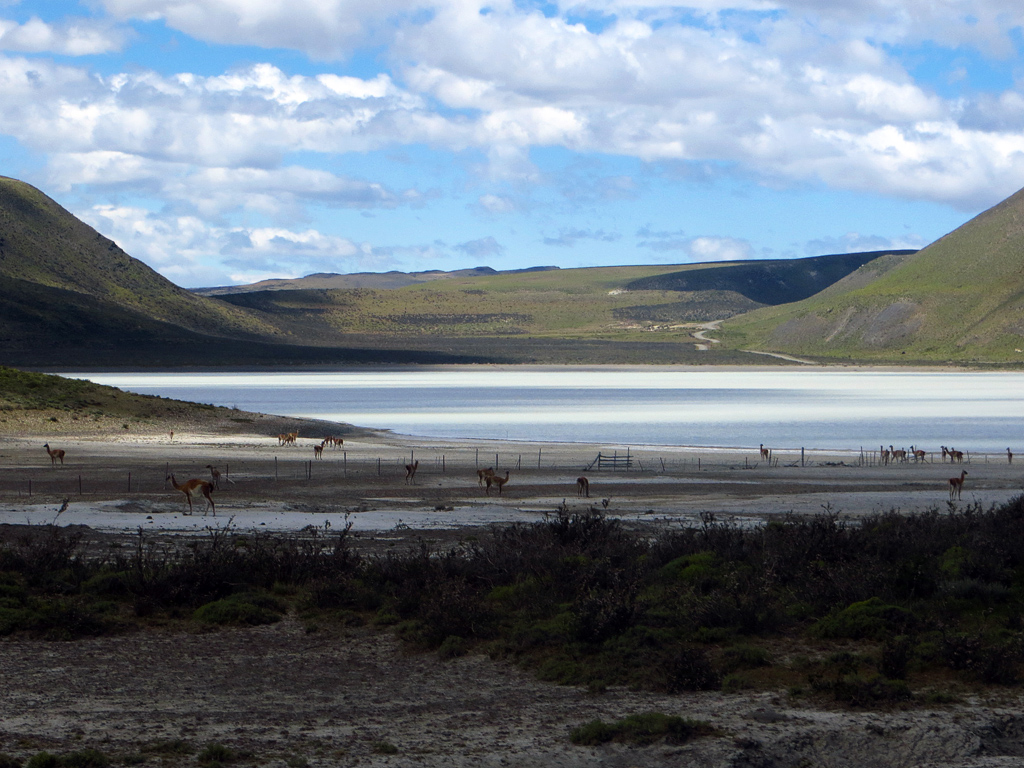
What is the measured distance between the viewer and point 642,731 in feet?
24.6

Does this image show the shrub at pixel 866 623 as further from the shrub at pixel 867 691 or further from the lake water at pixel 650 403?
the lake water at pixel 650 403

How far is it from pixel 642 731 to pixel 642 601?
332 centimetres

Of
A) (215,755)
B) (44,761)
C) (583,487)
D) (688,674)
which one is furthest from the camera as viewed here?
(583,487)

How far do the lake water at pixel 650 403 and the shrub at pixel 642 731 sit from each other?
32.8m

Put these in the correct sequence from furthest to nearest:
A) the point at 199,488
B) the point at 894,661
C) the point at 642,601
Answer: the point at 199,488 < the point at 642,601 < the point at 894,661

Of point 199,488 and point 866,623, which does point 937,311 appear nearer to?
point 199,488

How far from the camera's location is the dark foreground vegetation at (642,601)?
8.98 meters

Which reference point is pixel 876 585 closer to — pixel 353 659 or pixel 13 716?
pixel 353 659

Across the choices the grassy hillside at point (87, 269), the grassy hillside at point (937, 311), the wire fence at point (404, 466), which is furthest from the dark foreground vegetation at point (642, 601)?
the grassy hillside at point (87, 269)

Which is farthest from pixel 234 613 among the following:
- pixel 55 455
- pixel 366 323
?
pixel 366 323

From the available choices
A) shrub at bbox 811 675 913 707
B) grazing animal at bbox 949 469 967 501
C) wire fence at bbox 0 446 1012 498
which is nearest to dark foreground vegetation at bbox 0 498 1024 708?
shrub at bbox 811 675 913 707

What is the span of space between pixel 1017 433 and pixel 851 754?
142 feet

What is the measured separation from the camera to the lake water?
45688 millimetres

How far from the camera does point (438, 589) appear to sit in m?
10.7
